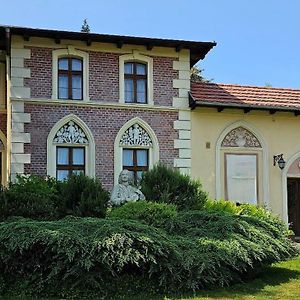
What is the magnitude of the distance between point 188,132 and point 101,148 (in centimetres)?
294

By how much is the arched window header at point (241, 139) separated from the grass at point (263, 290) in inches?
→ 298

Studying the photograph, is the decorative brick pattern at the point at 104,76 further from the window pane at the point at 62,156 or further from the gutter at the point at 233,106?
the gutter at the point at 233,106

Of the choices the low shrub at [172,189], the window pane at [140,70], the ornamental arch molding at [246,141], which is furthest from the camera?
the ornamental arch molding at [246,141]

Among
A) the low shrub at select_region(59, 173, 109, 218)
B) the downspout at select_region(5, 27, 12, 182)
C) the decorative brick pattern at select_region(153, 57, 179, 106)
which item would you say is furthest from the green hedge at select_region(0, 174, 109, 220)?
the decorative brick pattern at select_region(153, 57, 179, 106)

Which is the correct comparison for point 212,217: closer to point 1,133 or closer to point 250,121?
point 250,121

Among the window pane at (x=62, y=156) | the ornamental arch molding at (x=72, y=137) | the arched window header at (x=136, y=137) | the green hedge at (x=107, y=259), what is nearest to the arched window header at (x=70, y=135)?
the ornamental arch molding at (x=72, y=137)

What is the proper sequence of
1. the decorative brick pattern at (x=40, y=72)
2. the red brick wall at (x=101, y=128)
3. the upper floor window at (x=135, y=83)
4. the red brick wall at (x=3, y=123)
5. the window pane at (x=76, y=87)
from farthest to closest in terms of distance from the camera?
the red brick wall at (x=3, y=123) → the upper floor window at (x=135, y=83) → the window pane at (x=76, y=87) → the decorative brick pattern at (x=40, y=72) → the red brick wall at (x=101, y=128)

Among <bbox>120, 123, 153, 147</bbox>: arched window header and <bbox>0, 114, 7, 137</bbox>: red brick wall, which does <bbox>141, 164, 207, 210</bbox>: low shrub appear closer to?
<bbox>120, 123, 153, 147</bbox>: arched window header

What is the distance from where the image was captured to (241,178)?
733 inches

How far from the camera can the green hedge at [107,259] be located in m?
8.74

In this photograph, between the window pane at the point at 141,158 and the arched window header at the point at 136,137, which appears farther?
the window pane at the point at 141,158

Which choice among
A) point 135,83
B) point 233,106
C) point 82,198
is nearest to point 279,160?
point 233,106

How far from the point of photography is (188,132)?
1817 centimetres

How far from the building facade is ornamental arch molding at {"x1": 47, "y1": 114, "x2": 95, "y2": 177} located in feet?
0.10
